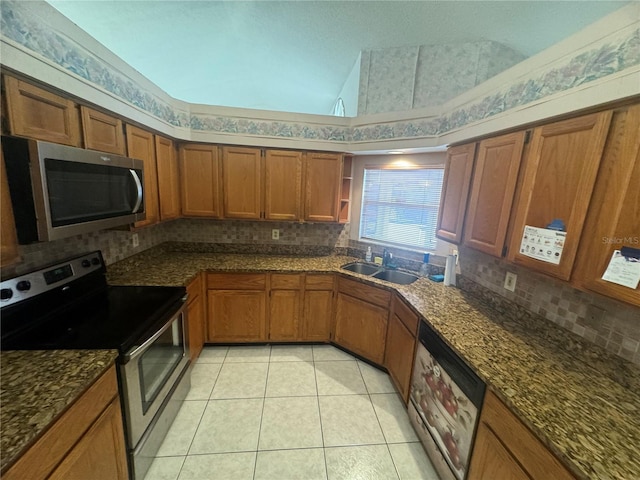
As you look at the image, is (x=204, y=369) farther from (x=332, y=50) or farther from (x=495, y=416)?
(x=332, y=50)

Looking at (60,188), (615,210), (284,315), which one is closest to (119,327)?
(60,188)

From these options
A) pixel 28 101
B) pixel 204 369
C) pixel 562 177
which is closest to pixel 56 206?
pixel 28 101

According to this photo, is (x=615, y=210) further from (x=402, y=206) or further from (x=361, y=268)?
(x=361, y=268)

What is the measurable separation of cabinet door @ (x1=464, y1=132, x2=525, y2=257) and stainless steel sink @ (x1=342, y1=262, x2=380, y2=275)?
3.68 feet

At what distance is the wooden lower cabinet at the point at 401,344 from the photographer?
191cm

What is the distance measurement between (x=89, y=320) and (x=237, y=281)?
1228 millimetres

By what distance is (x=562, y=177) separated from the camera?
1.23 metres

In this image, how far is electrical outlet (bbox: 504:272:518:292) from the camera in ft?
5.74

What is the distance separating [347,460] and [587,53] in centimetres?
260

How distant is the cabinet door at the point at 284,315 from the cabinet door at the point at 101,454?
1504 millimetres

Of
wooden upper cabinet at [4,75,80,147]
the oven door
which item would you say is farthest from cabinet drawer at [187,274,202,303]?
wooden upper cabinet at [4,75,80,147]

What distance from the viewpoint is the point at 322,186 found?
2789mm

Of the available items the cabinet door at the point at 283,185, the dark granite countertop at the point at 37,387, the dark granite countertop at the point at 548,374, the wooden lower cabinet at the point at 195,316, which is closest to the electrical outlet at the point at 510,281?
the dark granite countertop at the point at 548,374

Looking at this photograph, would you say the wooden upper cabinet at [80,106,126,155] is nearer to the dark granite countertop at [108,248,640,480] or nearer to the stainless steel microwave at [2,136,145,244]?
the stainless steel microwave at [2,136,145,244]
